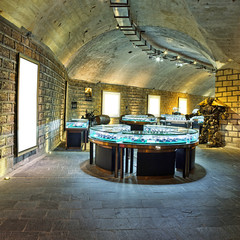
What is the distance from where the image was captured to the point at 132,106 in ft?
52.8

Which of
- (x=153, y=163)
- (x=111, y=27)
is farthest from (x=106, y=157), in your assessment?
(x=111, y=27)

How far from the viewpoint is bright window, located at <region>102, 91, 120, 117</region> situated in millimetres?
14195

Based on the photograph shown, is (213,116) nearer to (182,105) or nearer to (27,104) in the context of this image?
(27,104)

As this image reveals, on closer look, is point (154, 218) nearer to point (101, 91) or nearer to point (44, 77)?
point (44, 77)

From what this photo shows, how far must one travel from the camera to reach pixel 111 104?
1456 cm

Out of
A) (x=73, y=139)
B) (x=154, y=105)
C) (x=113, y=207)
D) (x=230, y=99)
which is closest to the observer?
(x=113, y=207)

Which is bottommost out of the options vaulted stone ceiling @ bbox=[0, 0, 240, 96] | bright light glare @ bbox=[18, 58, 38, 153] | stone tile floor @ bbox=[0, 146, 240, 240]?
stone tile floor @ bbox=[0, 146, 240, 240]

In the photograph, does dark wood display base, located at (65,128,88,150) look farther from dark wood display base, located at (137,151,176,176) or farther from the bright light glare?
dark wood display base, located at (137,151,176,176)

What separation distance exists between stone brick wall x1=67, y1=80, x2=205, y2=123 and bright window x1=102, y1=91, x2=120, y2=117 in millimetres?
262

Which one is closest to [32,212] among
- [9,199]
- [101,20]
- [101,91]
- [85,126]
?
[9,199]

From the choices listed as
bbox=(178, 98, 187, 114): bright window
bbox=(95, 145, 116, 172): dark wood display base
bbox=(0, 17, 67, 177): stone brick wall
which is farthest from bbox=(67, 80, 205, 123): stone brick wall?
bbox=(95, 145, 116, 172): dark wood display base

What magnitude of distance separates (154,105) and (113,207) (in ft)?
49.6

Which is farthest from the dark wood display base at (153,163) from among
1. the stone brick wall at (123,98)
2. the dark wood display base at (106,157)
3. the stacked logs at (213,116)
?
the stone brick wall at (123,98)

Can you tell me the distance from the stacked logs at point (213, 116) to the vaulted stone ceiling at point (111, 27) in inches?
58.0
